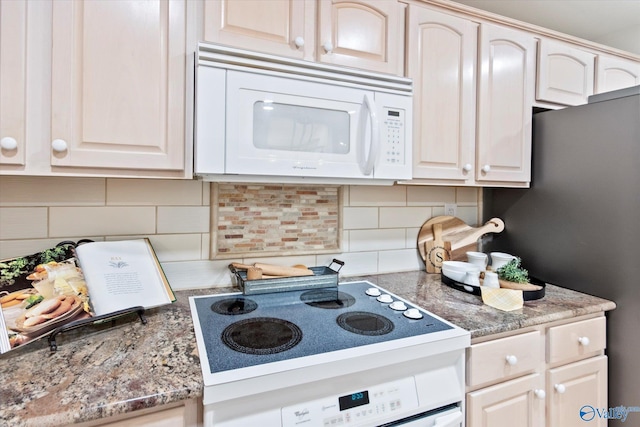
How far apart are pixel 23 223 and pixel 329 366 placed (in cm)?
116

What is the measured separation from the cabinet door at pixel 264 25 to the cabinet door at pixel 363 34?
0.20 feet

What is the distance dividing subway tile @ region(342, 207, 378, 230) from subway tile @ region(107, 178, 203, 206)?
683 millimetres

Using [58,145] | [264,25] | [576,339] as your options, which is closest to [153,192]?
[58,145]

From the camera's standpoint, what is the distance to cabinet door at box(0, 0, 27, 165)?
0.87m

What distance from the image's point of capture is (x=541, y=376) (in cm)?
119

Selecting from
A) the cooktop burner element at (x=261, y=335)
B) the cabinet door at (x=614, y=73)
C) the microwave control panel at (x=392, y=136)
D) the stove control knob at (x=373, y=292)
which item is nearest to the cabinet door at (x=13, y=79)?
the cooktop burner element at (x=261, y=335)

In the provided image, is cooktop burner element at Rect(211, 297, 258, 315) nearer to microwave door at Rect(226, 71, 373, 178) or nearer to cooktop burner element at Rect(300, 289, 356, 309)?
cooktop burner element at Rect(300, 289, 356, 309)

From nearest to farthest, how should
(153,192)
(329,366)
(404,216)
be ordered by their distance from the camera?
(329,366)
(153,192)
(404,216)

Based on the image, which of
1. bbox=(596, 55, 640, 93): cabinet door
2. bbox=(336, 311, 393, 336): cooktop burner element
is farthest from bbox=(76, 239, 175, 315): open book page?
bbox=(596, 55, 640, 93): cabinet door

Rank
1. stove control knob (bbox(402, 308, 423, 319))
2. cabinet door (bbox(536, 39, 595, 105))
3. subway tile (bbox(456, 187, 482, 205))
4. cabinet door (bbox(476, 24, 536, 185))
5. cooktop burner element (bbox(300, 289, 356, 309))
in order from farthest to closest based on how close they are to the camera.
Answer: subway tile (bbox(456, 187, 482, 205)) → cabinet door (bbox(536, 39, 595, 105)) → cabinet door (bbox(476, 24, 536, 185)) → cooktop burner element (bbox(300, 289, 356, 309)) → stove control knob (bbox(402, 308, 423, 319))

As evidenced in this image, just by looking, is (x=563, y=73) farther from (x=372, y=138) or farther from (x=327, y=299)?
(x=327, y=299)

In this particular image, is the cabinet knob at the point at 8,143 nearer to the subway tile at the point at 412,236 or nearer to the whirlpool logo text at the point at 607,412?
the subway tile at the point at 412,236

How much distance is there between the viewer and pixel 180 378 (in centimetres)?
76

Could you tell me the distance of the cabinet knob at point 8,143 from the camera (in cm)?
86
